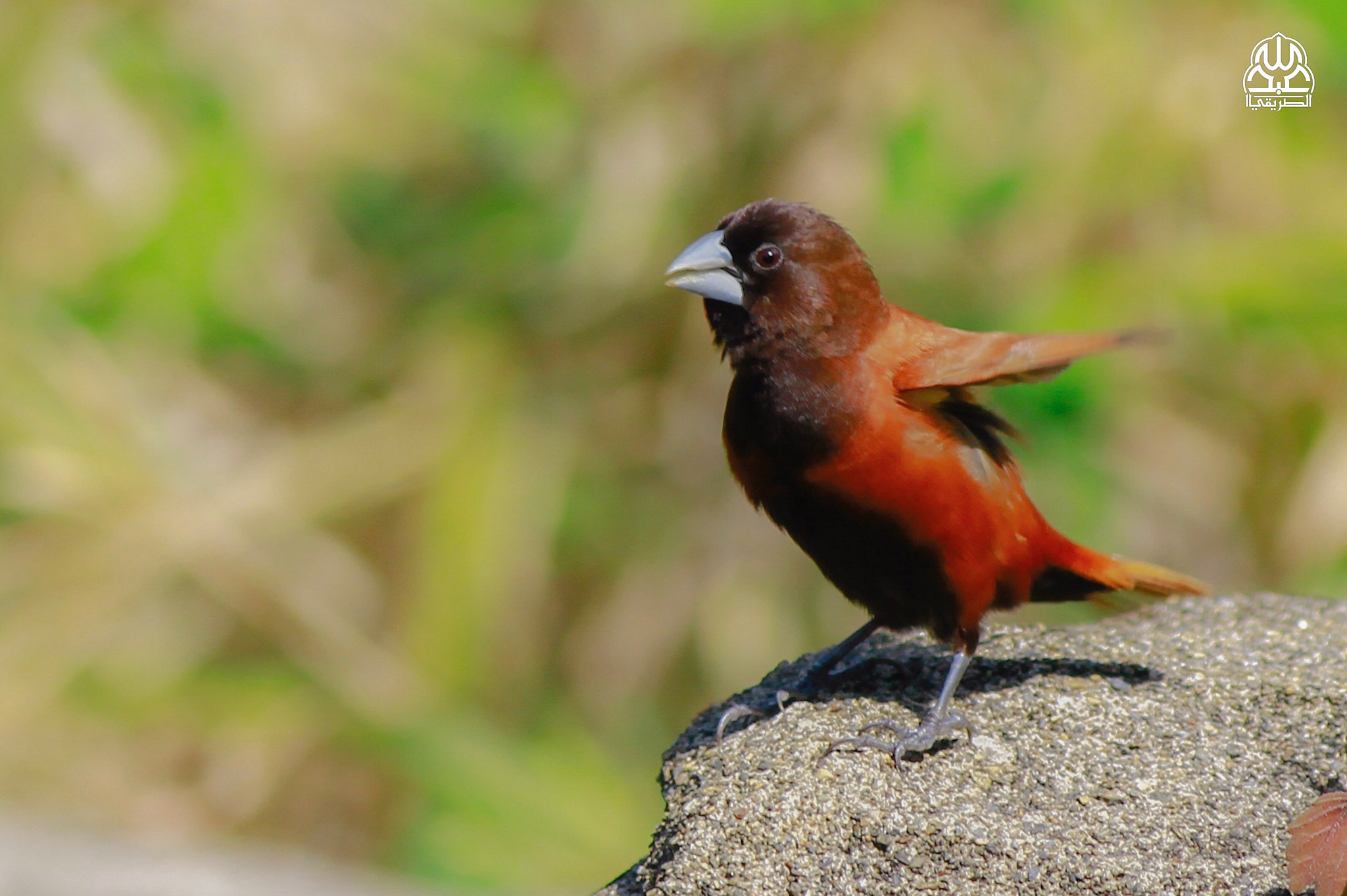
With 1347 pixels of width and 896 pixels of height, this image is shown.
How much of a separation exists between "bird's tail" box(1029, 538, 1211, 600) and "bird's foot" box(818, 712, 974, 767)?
621 mm

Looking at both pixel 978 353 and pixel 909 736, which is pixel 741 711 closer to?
→ pixel 909 736

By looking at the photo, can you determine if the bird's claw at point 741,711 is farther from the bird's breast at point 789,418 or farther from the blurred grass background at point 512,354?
the blurred grass background at point 512,354

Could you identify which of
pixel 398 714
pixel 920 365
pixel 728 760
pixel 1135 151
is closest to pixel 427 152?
pixel 398 714

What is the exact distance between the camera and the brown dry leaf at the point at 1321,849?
206cm

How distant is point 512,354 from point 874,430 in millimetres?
2907

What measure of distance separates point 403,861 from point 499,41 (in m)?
2.90

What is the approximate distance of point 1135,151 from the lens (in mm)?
4820

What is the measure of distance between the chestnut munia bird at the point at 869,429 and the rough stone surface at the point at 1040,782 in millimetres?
135

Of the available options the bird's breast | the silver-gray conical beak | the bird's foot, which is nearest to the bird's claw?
the bird's foot

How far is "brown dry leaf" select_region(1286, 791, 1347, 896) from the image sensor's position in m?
2.06

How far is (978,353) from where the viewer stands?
2.81 metres

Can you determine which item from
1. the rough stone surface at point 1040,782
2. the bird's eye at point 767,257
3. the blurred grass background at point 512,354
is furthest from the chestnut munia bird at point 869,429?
the blurred grass background at point 512,354

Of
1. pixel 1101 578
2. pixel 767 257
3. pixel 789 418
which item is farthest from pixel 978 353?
pixel 1101 578

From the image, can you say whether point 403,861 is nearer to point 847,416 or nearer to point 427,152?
point 427,152
